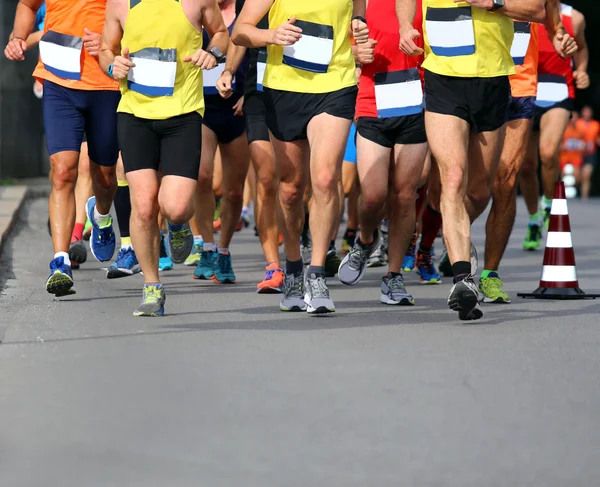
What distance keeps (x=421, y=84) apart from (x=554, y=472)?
5.05m

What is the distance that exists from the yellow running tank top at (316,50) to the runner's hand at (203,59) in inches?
→ 17.0

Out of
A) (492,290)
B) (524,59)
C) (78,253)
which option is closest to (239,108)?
(78,253)

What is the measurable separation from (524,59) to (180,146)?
3.29 meters

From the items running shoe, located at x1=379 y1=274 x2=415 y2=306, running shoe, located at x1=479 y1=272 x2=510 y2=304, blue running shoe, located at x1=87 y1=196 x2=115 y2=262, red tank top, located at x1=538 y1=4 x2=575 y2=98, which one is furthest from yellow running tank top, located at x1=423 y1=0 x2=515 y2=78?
red tank top, located at x1=538 y1=4 x2=575 y2=98

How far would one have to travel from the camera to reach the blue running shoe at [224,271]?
10.5 metres

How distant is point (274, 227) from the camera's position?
1001 cm

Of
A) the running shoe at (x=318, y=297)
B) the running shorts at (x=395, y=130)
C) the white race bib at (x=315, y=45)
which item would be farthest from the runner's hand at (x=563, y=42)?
the running shoe at (x=318, y=297)

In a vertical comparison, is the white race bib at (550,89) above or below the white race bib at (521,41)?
below

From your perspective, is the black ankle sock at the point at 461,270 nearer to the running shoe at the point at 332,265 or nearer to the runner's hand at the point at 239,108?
Result: the runner's hand at the point at 239,108

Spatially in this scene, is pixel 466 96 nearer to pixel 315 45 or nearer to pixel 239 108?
pixel 315 45

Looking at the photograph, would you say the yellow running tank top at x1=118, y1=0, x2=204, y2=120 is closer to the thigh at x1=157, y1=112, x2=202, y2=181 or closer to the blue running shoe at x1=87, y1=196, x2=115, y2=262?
the thigh at x1=157, y1=112, x2=202, y2=181

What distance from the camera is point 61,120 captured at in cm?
929

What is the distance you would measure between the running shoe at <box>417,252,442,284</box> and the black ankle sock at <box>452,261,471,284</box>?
2.60 m

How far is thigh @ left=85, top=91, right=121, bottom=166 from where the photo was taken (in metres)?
9.49
